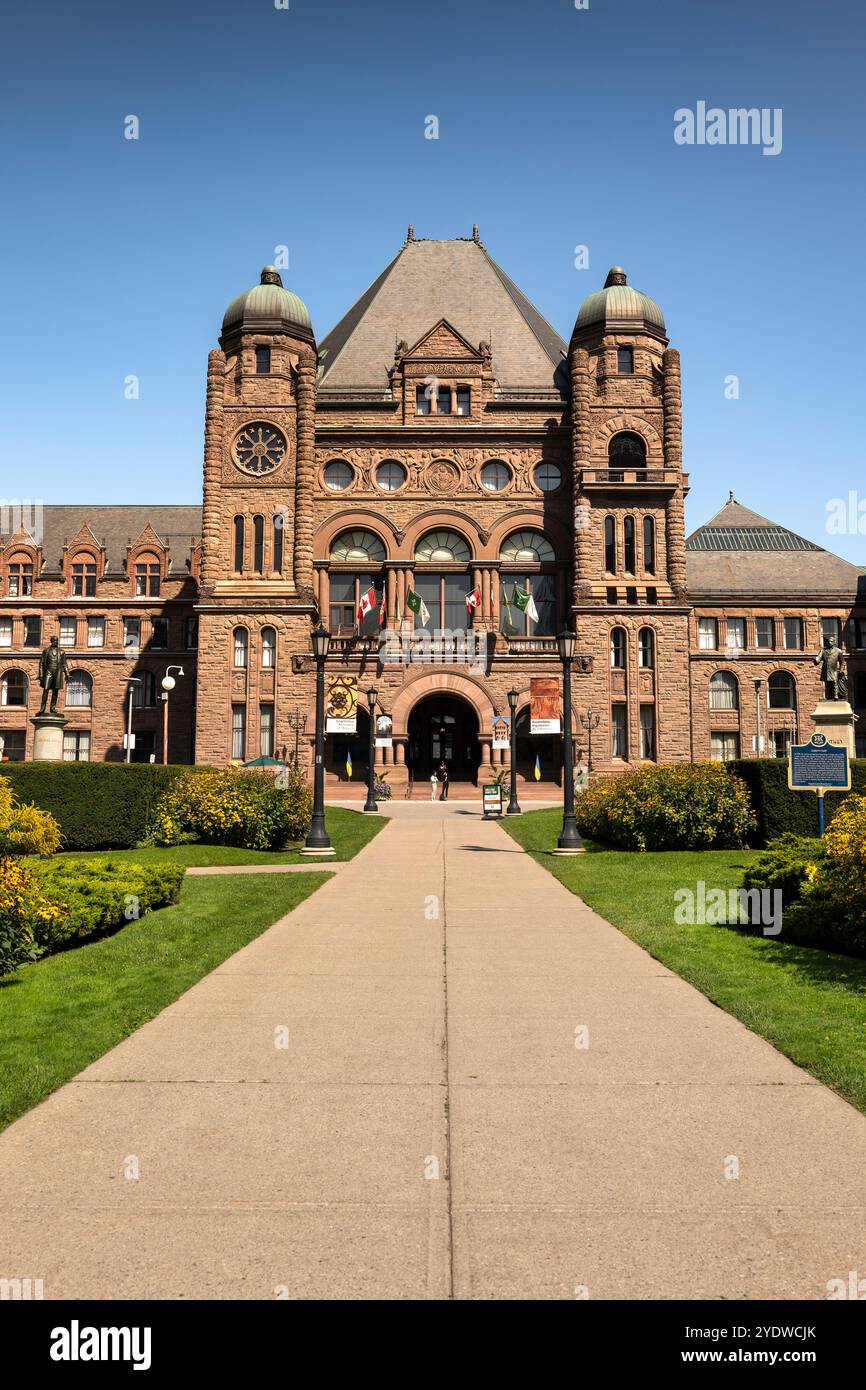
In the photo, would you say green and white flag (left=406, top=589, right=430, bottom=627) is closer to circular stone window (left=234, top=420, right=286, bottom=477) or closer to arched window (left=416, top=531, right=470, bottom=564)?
arched window (left=416, top=531, right=470, bottom=564)

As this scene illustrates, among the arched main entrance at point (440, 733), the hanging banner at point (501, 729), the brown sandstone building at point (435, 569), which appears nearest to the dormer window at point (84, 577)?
the brown sandstone building at point (435, 569)

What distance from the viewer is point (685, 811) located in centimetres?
2117

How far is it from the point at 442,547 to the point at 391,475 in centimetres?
502

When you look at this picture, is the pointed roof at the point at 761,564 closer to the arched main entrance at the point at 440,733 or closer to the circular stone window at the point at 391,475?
the arched main entrance at the point at 440,733

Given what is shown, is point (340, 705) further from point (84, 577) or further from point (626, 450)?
point (84, 577)

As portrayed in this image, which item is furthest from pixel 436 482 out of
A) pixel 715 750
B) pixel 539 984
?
pixel 539 984

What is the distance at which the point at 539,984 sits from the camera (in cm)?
905

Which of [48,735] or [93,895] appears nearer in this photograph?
[93,895]

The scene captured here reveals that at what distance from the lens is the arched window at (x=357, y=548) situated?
53.0 meters

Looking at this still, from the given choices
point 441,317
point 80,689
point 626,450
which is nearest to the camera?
point 626,450

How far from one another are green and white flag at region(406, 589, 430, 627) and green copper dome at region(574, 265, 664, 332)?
1786 centimetres


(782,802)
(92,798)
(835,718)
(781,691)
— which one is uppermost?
(781,691)

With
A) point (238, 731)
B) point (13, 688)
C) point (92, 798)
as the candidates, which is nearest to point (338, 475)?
point (238, 731)

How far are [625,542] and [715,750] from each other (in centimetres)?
1429
